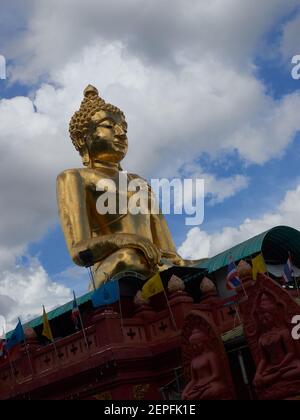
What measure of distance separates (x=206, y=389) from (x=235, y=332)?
1.27 metres

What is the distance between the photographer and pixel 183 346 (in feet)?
33.3

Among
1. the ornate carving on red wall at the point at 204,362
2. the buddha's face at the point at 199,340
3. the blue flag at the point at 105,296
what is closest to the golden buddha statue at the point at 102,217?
the blue flag at the point at 105,296

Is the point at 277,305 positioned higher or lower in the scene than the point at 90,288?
lower

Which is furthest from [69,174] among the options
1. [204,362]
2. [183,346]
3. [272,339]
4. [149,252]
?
[272,339]

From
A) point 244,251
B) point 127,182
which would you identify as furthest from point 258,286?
point 127,182

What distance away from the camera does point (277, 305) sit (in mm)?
9297

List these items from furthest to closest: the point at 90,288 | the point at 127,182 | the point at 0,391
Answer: the point at 127,182
the point at 90,288
the point at 0,391

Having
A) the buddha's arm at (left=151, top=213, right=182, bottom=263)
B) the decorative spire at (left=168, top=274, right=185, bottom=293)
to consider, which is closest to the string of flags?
the decorative spire at (left=168, top=274, right=185, bottom=293)

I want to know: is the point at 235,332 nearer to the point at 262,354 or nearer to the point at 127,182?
the point at 262,354

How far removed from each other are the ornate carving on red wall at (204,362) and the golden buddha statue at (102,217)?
3.99 meters

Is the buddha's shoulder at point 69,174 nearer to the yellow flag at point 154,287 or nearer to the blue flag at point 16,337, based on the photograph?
the blue flag at point 16,337

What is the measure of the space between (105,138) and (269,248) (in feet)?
18.5

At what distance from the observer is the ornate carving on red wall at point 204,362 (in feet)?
31.0
